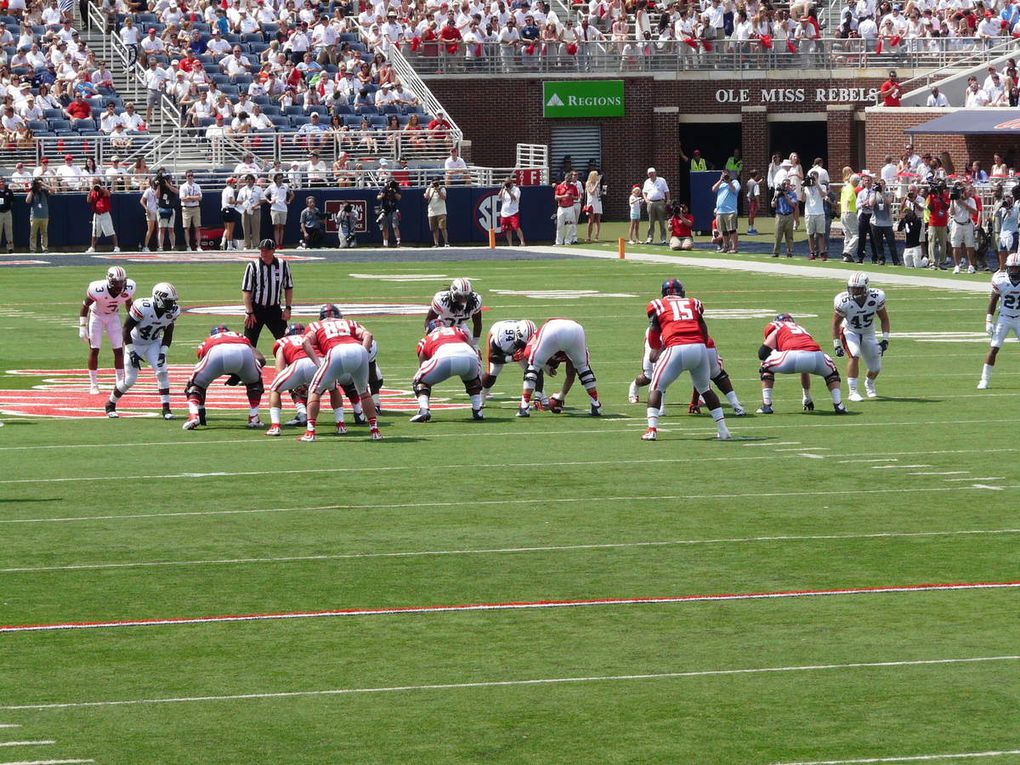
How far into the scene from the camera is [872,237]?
38.3 meters

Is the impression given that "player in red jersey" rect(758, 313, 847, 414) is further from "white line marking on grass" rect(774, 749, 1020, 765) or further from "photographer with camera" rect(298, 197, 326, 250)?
"photographer with camera" rect(298, 197, 326, 250)

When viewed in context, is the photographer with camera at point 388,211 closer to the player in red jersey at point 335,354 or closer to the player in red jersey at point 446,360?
the player in red jersey at point 446,360

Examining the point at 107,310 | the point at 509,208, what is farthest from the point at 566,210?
the point at 107,310

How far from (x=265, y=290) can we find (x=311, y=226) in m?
23.5

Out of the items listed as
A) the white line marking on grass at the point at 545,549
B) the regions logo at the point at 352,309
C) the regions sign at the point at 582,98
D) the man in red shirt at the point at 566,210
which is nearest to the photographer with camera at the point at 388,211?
the man in red shirt at the point at 566,210

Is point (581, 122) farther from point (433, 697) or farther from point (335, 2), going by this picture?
point (433, 697)

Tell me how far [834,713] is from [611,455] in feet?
26.3

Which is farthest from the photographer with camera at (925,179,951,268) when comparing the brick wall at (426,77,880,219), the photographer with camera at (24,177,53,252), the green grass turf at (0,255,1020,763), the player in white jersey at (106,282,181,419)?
the player in white jersey at (106,282,181,419)

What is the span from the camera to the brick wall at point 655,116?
53.8 m

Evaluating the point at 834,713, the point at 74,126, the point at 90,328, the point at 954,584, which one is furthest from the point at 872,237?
the point at 834,713

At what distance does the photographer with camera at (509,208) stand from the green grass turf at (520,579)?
23.7m

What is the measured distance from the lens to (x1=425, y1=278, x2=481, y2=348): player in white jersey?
1905cm

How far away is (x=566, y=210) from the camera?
147 feet

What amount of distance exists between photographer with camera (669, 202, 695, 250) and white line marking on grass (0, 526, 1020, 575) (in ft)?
96.5
